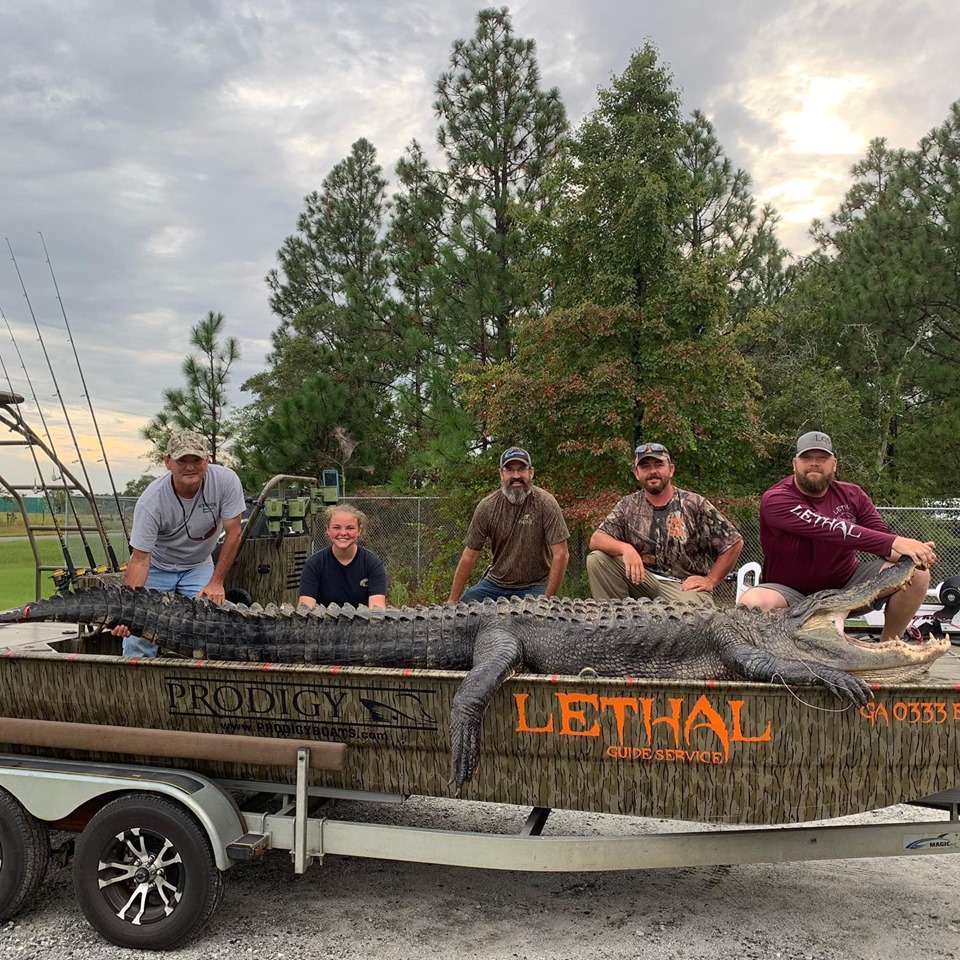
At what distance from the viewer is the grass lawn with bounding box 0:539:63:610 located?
11.6 meters

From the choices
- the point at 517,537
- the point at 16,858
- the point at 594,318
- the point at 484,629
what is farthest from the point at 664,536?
the point at 594,318

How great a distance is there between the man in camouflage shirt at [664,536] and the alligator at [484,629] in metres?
0.76

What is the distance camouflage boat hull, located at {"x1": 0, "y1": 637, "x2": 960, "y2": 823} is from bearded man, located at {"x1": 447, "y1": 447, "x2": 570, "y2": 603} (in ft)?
6.50

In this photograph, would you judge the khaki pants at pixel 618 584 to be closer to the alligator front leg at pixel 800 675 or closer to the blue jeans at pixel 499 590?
the blue jeans at pixel 499 590

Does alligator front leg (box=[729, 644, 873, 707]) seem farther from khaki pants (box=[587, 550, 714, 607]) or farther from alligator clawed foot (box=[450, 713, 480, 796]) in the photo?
khaki pants (box=[587, 550, 714, 607])

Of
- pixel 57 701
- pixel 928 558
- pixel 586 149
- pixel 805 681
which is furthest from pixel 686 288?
pixel 57 701

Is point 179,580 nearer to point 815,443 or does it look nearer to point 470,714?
point 470,714

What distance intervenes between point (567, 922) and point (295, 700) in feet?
4.55

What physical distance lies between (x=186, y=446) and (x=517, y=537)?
2.01m

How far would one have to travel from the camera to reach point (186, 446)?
398cm

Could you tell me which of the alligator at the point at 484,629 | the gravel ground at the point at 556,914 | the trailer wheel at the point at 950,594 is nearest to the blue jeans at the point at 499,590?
the alligator at the point at 484,629

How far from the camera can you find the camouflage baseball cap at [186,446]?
156 inches

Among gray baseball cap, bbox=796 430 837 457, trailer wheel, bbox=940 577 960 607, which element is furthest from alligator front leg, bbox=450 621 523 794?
trailer wheel, bbox=940 577 960 607

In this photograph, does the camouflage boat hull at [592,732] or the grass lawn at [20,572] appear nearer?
the camouflage boat hull at [592,732]
